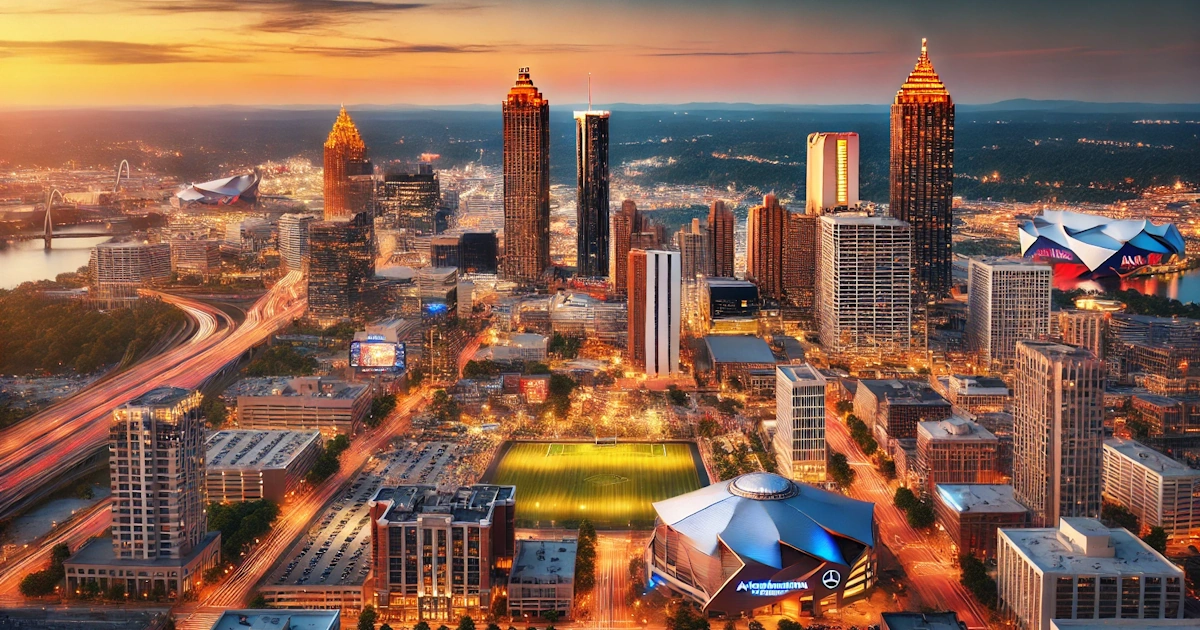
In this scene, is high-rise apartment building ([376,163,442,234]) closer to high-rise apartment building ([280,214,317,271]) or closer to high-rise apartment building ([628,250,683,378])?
high-rise apartment building ([280,214,317,271])

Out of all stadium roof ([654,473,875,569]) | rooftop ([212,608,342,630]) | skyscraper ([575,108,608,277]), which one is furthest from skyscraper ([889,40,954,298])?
rooftop ([212,608,342,630])

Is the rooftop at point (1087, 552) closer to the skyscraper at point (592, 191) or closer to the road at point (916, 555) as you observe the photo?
the road at point (916, 555)

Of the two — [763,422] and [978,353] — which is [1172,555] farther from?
[978,353]

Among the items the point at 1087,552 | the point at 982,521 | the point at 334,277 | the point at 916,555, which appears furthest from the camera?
the point at 334,277

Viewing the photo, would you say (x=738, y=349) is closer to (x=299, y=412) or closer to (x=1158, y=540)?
(x=299, y=412)

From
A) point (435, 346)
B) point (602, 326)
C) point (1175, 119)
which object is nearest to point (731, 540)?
point (435, 346)

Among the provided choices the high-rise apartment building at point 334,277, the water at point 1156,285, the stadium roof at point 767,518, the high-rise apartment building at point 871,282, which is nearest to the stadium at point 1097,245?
the water at point 1156,285

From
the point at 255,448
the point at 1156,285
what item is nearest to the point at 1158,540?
the point at 255,448
